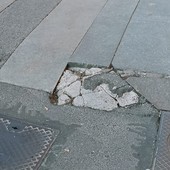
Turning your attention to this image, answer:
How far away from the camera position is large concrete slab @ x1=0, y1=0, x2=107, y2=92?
179 inches

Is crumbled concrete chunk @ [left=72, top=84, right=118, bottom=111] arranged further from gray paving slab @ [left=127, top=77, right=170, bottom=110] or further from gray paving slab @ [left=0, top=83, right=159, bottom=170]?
gray paving slab @ [left=127, top=77, right=170, bottom=110]

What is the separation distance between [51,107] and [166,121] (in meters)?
1.25

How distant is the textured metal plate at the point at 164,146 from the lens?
3332 mm

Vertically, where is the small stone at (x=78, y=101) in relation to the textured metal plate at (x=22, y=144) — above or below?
below

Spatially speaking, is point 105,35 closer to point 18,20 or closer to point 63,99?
point 18,20

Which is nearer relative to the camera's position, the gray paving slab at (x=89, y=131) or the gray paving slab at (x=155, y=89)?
the gray paving slab at (x=89, y=131)

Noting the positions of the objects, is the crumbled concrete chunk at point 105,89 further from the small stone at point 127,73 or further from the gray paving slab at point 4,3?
the gray paving slab at point 4,3

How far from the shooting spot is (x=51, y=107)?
Answer: 13.4ft

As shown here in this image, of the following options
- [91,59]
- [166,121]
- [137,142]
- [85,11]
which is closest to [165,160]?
[137,142]

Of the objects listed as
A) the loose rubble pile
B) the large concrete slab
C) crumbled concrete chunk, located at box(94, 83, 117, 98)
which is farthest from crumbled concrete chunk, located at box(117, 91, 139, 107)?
the large concrete slab

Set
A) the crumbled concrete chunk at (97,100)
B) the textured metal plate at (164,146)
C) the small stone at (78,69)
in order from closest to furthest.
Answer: the textured metal plate at (164,146) → the crumbled concrete chunk at (97,100) → the small stone at (78,69)

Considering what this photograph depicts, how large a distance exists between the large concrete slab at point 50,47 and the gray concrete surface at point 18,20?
0.11 metres

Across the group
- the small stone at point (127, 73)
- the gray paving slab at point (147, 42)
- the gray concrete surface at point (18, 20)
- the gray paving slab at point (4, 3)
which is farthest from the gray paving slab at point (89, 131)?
the gray paving slab at point (4, 3)

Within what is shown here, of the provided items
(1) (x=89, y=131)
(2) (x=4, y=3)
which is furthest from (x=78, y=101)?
(2) (x=4, y=3)
